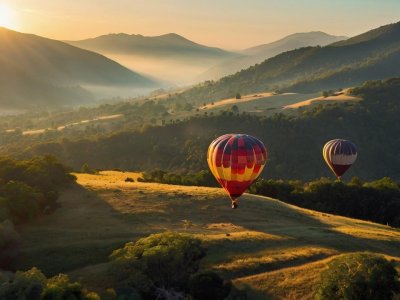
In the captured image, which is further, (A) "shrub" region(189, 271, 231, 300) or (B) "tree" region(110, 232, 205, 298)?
(B) "tree" region(110, 232, 205, 298)

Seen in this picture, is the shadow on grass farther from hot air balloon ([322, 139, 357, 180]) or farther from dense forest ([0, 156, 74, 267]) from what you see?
hot air balloon ([322, 139, 357, 180])

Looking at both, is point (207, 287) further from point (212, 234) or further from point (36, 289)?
point (212, 234)

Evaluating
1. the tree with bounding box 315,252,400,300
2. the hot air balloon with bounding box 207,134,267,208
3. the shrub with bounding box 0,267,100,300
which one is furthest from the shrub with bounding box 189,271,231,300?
the hot air balloon with bounding box 207,134,267,208

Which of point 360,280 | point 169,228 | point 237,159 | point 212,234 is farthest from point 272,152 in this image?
point 360,280

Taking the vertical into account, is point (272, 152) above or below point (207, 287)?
below

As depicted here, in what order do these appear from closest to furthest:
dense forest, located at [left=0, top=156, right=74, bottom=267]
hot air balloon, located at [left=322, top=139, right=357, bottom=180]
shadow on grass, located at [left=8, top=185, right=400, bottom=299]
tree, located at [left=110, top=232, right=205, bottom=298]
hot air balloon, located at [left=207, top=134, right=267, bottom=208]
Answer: tree, located at [left=110, top=232, right=205, bottom=298]
shadow on grass, located at [left=8, top=185, right=400, bottom=299]
dense forest, located at [left=0, top=156, right=74, bottom=267]
hot air balloon, located at [left=207, top=134, right=267, bottom=208]
hot air balloon, located at [left=322, top=139, right=357, bottom=180]

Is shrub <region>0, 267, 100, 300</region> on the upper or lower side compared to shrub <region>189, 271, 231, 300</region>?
upper

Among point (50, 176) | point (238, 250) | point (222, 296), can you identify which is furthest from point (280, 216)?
point (50, 176)

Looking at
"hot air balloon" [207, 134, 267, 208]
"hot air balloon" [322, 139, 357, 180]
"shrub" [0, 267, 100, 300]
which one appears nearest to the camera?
"shrub" [0, 267, 100, 300]
